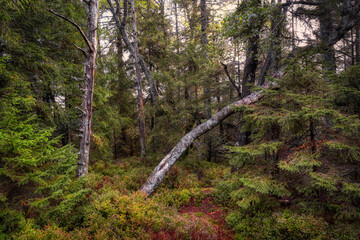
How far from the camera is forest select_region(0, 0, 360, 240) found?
3.48 m

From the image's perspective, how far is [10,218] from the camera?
11.0 feet

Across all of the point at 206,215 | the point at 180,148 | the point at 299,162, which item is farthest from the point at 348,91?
the point at 206,215

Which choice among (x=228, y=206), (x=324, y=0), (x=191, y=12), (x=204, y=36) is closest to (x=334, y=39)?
(x=324, y=0)

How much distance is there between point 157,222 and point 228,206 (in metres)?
3.06

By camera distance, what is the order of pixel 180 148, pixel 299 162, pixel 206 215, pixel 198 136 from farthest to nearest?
pixel 198 136, pixel 180 148, pixel 206 215, pixel 299 162

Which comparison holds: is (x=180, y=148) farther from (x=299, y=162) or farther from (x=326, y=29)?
(x=326, y=29)

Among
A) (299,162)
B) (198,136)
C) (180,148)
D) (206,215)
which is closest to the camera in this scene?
(299,162)

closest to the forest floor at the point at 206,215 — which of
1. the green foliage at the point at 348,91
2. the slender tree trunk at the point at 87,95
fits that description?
the slender tree trunk at the point at 87,95

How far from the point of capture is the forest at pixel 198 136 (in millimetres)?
3484

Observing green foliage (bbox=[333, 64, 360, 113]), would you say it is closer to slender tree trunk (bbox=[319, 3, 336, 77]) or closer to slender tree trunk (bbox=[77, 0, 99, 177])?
slender tree trunk (bbox=[319, 3, 336, 77])

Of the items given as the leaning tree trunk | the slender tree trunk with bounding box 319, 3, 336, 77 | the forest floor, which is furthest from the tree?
the slender tree trunk with bounding box 319, 3, 336, 77

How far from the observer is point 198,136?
664 centimetres

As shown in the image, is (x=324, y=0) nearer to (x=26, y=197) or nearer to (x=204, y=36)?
(x=204, y=36)

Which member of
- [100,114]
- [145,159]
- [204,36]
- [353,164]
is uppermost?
[204,36]
